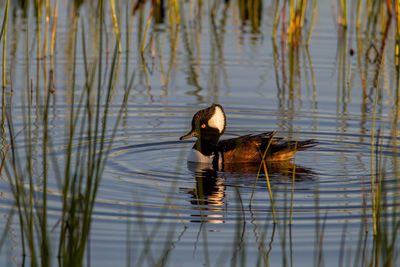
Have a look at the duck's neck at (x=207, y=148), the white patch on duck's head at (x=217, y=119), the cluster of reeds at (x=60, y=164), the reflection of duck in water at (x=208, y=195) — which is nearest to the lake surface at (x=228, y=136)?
the reflection of duck in water at (x=208, y=195)

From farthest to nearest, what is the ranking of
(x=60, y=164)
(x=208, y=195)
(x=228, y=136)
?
(x=228, y=136) < (x=60, y=164) < (x=208, y=195)

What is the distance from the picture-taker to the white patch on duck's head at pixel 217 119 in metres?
8.96

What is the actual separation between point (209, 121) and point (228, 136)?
3.47 feet

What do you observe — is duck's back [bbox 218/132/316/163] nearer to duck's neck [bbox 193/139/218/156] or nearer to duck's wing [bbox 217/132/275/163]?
duck's wing [bbox 217/132/275/163]

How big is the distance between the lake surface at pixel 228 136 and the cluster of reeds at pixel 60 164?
0.14 metres

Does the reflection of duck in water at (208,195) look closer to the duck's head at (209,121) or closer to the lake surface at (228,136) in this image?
the lake surface at (228,136)

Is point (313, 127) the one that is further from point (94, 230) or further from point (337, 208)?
point (94, 230)

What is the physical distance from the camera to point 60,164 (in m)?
7.95

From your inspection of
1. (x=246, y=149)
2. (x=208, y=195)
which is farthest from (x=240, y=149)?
(x=208, y=195)

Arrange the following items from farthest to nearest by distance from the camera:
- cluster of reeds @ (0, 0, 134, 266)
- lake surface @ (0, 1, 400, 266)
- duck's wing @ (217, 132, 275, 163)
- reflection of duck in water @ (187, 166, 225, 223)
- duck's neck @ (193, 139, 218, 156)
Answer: duck's neck @ (193, 139, 218, 156), duck's wing @ (217, 132, 275, 163), reflection of duck in water @ (187, 166, 225, 223), lake surface @ (0, 1, 400, 266), cluster of reeds @ (0, 0, 134, 266)

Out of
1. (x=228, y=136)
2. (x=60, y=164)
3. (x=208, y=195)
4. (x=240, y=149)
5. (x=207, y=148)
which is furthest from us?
(x=228, y=136)

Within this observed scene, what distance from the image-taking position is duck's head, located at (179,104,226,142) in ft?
29.3

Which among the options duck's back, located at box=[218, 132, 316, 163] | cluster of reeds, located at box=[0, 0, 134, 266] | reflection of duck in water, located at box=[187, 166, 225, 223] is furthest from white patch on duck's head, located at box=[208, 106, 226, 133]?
cluster of reeds, located at box=[0, 0, 134, 266]

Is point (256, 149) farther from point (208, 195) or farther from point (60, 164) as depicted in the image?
point (60, 164)
